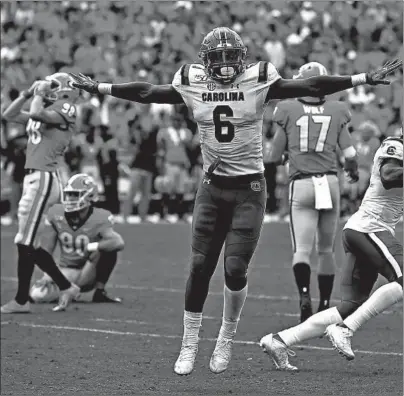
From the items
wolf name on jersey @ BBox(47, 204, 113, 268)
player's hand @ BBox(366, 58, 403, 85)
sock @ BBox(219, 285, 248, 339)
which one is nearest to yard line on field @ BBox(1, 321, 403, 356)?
sock @ BBox(219, 285, 248, 339)

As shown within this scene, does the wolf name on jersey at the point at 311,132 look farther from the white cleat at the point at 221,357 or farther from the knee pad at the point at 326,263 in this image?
the white cleat at the point at 221,357

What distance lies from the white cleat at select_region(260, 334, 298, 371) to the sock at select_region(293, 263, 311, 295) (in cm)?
187

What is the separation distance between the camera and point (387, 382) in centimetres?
649

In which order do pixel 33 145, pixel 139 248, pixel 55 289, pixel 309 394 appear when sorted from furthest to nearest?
pixel 139 248 → pixel 55 289 → pixel 33 145 → pixel 309 394

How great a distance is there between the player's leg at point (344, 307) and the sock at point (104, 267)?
388cm

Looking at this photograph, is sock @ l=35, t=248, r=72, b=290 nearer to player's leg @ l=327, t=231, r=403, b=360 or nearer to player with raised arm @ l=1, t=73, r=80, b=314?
player with raised arm @ l=1, t=73, r=80, b=314

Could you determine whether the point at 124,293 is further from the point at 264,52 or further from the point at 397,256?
the point at 264,52

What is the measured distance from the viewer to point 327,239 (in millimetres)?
9094

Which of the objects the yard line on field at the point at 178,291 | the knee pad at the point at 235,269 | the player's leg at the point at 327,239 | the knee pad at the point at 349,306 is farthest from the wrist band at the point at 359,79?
the yard line on field at the point at 178,291

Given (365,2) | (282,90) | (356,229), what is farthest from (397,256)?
(365,2)

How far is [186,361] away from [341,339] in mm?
942

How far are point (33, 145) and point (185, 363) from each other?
408 centimetres

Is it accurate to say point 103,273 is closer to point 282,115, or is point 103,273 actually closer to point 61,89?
point 61,89

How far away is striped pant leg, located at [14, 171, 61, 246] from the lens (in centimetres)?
997
